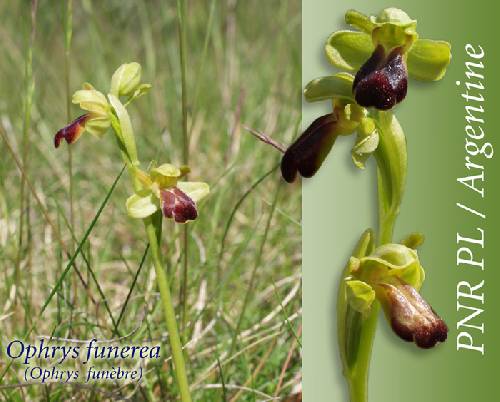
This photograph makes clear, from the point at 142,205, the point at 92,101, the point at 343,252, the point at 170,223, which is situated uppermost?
the point at 92,101

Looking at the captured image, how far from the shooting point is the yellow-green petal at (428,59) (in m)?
1.02

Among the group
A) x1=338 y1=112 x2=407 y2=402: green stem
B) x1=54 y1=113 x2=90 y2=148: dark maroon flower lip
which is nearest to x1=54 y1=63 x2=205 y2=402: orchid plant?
x1=54 y1=113 x2=90 y2=148: dark maroon flower lip

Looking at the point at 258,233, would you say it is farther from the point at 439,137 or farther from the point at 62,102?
the point at 62,102

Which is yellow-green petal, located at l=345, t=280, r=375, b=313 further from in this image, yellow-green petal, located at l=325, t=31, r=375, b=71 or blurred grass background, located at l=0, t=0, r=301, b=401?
yellow-green petal, located at l=325, t=31, r=375, b=71

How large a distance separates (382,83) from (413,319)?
0.87 feet

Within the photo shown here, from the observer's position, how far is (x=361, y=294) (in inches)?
39.0

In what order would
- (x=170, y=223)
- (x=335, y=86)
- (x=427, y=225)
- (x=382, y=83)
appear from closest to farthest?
(x=382, y=83), (x=335, y=86), (x=427, y=225), (x=170, y=223)

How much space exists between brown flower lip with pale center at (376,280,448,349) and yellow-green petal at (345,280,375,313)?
2 centimetres

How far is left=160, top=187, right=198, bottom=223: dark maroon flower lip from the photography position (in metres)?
0.95

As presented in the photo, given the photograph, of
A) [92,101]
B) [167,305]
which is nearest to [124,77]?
[92,101]

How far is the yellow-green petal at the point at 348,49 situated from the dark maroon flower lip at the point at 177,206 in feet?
0.85

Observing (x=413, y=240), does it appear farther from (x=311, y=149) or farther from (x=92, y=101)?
(x=92, y=101)

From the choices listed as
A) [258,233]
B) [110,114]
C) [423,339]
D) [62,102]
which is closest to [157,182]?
[110,114]

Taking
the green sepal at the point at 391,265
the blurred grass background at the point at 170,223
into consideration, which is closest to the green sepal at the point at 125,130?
the blurred grass background at the point at 170,223
